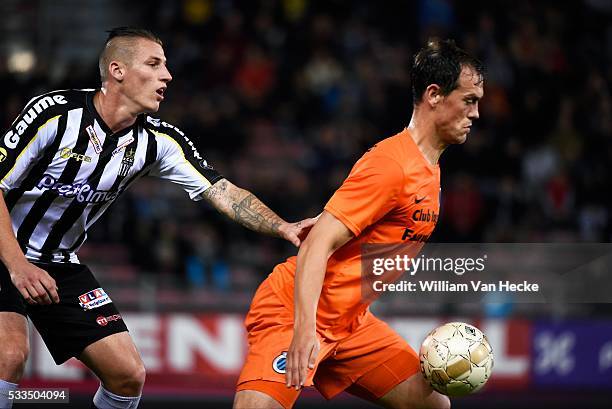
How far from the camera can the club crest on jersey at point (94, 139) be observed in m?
5.03

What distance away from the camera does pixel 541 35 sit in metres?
12.5

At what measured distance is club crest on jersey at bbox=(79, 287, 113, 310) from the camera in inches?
201

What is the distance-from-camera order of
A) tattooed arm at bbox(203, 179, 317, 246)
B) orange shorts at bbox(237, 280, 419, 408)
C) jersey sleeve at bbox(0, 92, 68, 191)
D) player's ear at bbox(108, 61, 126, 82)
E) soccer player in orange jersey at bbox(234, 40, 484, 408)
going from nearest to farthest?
1. soccer player in orange jersey at bbox(234, 40, 484, 408)
2. orange shorts at bbox(237, 280, 419, 408)
3. jersey sleeve at bbox(0, 92, 68, 191)
4. player's ear at bbox(108, 61, 126, 82)
5. tattooed arm at bbox(203, 179, 317, 246)

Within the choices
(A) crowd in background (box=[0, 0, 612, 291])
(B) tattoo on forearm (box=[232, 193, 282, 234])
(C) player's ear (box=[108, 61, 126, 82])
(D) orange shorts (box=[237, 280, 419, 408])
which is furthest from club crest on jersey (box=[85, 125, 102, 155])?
(A) crowd in background (box=[0, 0, 612, 291])

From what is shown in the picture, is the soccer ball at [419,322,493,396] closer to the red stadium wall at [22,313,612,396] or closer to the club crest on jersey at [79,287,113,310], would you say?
the club crest on jersey at [79,287,113,310]

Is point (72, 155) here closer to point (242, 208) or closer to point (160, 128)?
point (160, 128)

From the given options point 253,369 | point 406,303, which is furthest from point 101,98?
point 406,303

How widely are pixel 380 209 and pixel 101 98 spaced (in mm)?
1671

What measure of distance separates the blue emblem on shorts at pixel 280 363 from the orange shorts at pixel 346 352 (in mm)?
35

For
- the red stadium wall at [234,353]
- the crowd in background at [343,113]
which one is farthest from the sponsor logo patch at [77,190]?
the crowd in background at [343,113]

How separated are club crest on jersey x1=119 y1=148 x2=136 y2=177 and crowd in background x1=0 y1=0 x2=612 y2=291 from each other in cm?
431

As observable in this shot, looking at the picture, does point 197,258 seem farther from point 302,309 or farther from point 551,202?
point 302,309

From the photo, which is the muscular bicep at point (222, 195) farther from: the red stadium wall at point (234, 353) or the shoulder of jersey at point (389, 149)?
the red stadium wall at point (234, 353)

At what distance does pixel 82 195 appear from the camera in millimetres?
5066
